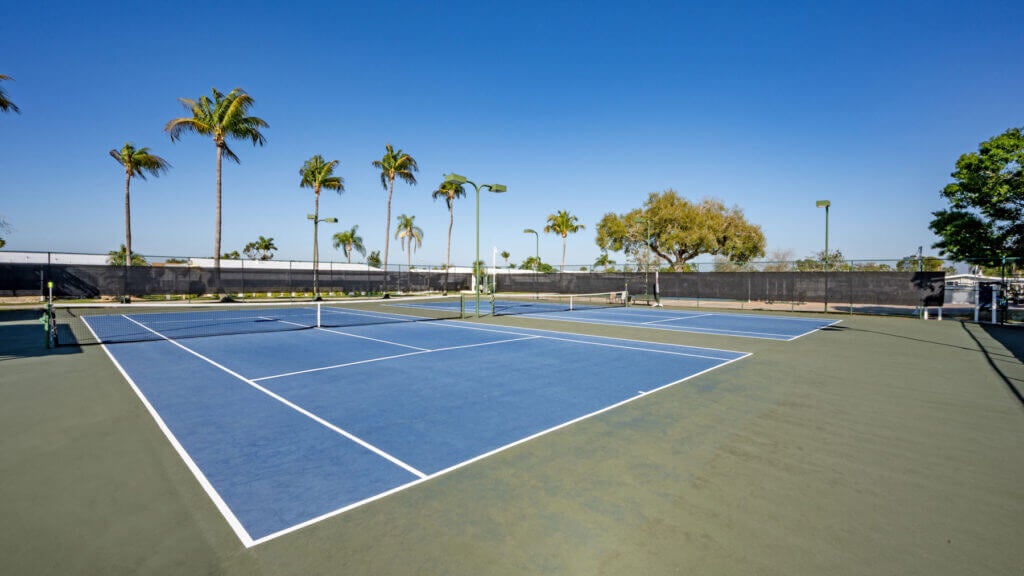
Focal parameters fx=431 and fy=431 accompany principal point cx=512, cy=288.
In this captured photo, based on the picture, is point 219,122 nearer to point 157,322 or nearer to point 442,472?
point 157,322

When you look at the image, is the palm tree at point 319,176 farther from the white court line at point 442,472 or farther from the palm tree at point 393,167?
the white court line at point 442,472

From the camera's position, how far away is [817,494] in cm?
385

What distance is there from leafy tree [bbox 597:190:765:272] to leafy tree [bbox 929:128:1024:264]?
2185 centimetres

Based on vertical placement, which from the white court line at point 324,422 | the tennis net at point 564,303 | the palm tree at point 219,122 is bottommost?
the white court line at point 324,422

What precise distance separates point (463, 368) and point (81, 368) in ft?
26.5

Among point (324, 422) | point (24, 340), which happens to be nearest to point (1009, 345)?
point (324, 422)

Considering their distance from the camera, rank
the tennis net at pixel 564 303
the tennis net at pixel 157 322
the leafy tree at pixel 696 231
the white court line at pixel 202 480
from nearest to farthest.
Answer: the white court line at pixel 202 480 < the tennis net at pixel 157 322 < the tennis net at pixel 564 303 < the leafy tree at pixel 696 231

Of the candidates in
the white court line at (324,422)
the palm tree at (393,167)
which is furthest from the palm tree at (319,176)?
the white court line at (324,422)

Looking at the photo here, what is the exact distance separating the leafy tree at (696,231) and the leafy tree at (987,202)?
860 inches

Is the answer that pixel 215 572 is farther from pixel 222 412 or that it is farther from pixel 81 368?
pixel 81 368

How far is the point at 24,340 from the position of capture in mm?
12766

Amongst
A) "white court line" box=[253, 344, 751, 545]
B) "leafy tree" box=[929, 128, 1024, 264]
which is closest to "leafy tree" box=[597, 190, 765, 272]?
"leafy tree" box=[929, 128, 1024, 264]

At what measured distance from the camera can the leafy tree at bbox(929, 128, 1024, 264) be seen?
18.7 metres

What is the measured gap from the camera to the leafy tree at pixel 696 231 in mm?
43875
